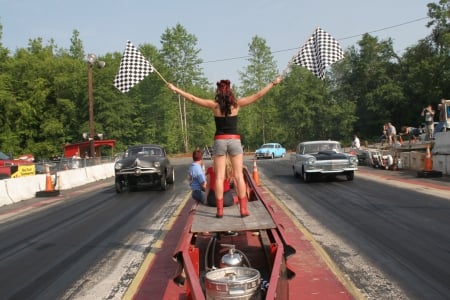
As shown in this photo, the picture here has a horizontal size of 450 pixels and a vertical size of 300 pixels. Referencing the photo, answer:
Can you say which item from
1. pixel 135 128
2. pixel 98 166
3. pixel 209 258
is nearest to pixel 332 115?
pixel 135 128

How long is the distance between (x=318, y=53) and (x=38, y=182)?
15.4 meters

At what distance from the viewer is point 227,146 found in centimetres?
628

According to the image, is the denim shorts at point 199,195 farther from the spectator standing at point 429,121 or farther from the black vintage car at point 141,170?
the spectator standing at point 429,121

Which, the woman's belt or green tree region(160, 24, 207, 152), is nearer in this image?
the woman's belt

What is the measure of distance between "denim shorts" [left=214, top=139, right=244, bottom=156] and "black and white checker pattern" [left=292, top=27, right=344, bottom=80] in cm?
259

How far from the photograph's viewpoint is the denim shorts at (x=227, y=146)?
20.5ft

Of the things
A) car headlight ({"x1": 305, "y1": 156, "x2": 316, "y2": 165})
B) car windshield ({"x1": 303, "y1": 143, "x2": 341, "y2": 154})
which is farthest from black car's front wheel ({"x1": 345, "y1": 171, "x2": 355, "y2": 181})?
car headlight ({"x1": 305, "y1": 156, "x2": 316, "y2": 165})

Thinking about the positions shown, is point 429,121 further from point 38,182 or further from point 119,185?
point 38,182

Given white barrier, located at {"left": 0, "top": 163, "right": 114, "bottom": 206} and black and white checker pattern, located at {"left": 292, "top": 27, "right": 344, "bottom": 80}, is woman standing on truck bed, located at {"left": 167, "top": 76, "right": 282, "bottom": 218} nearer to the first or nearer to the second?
black and white checker pattern, located at {"left": 292, "top": 27, "right": 344, "bottom": 80}

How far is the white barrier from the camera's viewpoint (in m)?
17.0

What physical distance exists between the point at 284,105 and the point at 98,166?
172 feet

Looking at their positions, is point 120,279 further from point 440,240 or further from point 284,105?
point 284,105

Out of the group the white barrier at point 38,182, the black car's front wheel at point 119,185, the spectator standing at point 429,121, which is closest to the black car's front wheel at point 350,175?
the spectator standing at point 429,121

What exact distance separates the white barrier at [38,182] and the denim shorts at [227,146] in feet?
41.9
